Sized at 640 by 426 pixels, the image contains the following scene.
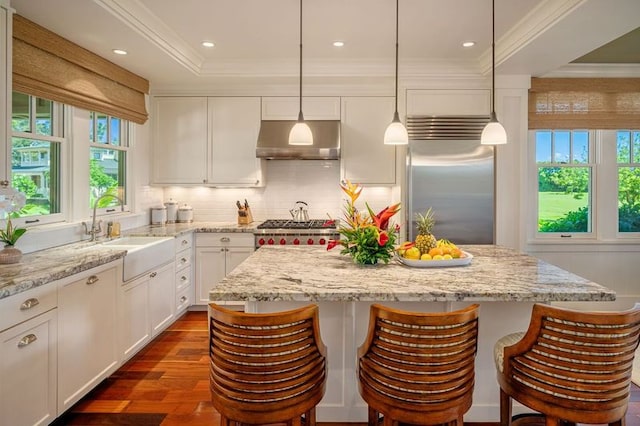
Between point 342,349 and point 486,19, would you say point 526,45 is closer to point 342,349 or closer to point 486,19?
point 486,19

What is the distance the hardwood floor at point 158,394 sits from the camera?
2439mm

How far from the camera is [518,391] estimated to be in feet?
5.62

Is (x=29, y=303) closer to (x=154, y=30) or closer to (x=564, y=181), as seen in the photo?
(x=154, y=30)

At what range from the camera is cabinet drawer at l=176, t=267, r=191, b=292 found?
4023mm

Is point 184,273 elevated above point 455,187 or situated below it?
below

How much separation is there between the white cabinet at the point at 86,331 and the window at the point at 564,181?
13.8 ft

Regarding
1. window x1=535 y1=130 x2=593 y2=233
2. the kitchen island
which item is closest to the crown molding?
the kitchen island

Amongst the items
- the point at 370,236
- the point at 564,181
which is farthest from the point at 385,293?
the point at 564,181

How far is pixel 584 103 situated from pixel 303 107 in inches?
114

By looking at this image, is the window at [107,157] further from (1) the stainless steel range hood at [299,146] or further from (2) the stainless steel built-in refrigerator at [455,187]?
(2) the stainless steel built-in refrigerator at [455,187]

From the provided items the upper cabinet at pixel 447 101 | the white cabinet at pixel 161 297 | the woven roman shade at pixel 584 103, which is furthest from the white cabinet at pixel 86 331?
the woven roman shade at pixel 584 103

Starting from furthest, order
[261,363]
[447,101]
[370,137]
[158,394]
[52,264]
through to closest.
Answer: [370,137], [447,101], [158,394], [52,264], [261,363]

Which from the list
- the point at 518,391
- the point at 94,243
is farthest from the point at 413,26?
the point at 94,243

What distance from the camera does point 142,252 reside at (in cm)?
321
